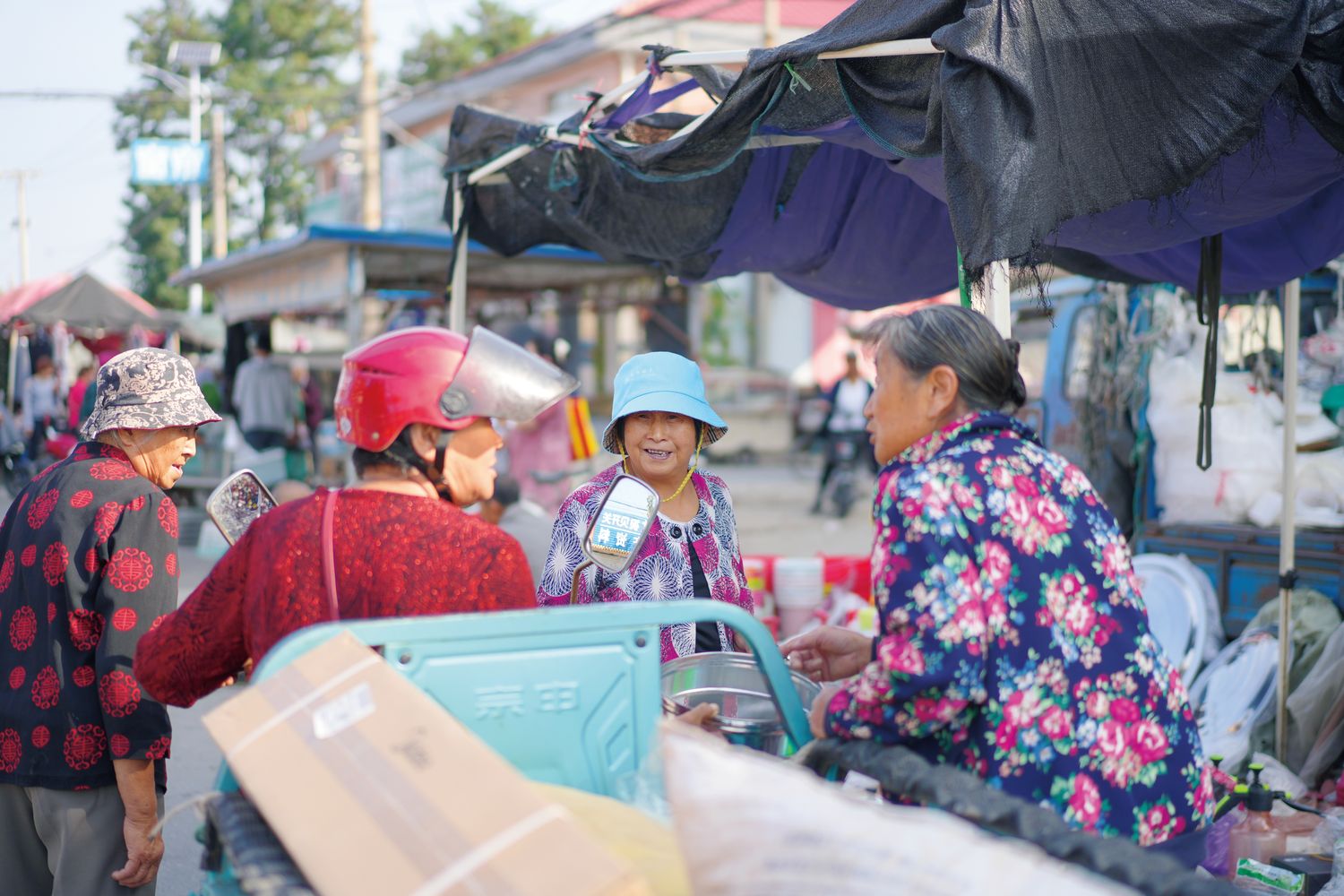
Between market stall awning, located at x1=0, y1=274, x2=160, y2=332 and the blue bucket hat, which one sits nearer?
the blue bucket hat

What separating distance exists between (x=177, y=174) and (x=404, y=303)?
13.4 metres

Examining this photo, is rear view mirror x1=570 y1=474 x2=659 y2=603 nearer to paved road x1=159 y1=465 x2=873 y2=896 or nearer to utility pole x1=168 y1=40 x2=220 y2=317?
paved road x1=159 y1=465 x2=873 y2=896

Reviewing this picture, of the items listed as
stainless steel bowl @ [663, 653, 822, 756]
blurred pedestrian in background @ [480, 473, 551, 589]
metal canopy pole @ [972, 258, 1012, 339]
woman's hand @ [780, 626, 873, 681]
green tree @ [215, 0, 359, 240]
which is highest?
green tree @ [215, 0, 359, 240]

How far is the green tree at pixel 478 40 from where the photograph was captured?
33719 mm

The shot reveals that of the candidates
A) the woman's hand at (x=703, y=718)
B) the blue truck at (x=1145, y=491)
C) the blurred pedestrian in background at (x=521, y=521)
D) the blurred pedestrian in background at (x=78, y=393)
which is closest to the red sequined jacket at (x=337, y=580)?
the woman's hand at (x=703, y=718)

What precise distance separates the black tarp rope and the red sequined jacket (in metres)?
3.53

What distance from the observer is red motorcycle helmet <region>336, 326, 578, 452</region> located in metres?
2.03

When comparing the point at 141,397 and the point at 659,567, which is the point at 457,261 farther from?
the point at 141,397

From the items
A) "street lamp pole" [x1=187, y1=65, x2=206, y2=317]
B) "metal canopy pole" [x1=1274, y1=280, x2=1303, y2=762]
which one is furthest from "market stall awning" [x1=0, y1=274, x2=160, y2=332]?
"metal canopy pole" [x1=1274, y1=280, x2=1303, y2=762]

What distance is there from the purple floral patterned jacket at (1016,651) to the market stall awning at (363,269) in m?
7.02

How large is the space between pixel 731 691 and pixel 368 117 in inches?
645

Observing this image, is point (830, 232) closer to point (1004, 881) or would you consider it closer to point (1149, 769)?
point (1149, 769)

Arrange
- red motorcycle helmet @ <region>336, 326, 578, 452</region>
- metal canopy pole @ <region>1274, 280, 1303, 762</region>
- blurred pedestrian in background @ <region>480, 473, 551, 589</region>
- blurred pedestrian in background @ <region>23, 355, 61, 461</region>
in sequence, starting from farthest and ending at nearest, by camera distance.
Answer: blurred pedestrian in background @ <region>23, 355, 61, 461</region>, blurred pedestrian in background @ <region>480, 473, 551, 589</region>, metal canopy pole @ <region>1274, 280, 1303, 762</region>, red motorcycle helmet @ <region>336, 326, 578, 452</region>

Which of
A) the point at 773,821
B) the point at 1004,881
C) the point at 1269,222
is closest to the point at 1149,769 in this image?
the point at 1004,881
